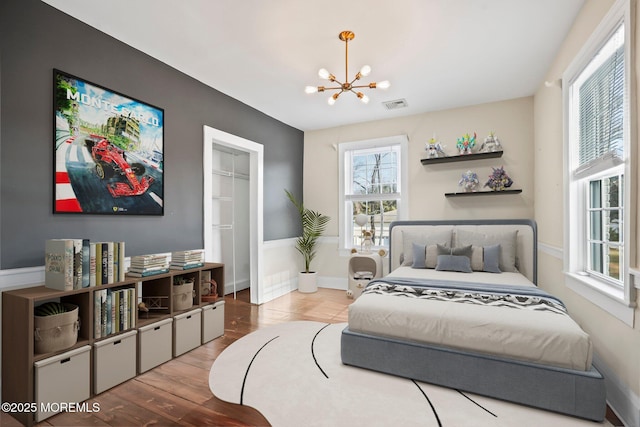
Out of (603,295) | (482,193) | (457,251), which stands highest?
(482,193)

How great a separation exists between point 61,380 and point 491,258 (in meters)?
3.91

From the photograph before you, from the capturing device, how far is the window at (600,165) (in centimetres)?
180

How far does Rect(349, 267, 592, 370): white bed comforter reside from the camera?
1811 mm

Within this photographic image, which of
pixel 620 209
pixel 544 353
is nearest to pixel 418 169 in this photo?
pixel 620 209

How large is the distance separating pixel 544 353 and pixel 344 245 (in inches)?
139

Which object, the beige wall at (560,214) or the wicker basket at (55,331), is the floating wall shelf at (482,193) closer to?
the beige wall at (560,214)

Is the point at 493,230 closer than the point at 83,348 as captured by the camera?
No

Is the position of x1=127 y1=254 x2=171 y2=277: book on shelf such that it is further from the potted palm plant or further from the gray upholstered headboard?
the gray upholstered headboard

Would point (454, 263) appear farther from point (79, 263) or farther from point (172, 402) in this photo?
point (79, 263)

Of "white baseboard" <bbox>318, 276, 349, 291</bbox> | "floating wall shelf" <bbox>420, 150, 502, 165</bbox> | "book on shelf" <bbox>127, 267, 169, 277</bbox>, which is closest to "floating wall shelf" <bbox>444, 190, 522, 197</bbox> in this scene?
"floating wall shelf" <bbox>420, 150, 502, 165</bbox>

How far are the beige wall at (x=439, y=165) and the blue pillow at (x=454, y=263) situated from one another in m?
1.07

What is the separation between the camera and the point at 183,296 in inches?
Result: 111

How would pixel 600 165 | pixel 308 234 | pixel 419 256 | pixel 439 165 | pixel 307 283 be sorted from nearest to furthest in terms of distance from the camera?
1. pixel 600 165
2. pixel 419 256
3. pixel 439 165
4. pixel 307 283
5. pixel 308 234

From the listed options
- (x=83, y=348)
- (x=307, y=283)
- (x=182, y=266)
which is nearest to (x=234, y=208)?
(x=307, y=283)
